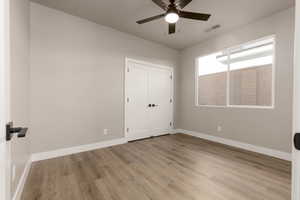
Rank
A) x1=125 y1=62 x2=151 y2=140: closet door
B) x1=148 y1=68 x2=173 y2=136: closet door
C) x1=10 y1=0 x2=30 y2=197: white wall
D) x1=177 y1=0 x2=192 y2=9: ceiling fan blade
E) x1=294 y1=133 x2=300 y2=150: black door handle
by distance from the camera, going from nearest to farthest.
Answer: x1=294 y1=133 x2=300 y2=150: black door handle < x1=10 y1=0 x2=30 y2=197: white wall < x1=177 y1=0 x2=192 y2=9: ceiling fan blade < x1=125 y1=62 x2=151 y2=140: closet door < x1=148 y1=68 x2=173 y2=136: closet door

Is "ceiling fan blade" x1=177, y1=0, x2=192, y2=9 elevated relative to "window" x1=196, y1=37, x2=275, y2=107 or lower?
elevated

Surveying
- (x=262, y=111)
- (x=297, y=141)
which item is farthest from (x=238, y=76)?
(x=297, y=141)

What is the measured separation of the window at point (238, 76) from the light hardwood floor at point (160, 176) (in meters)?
1.25

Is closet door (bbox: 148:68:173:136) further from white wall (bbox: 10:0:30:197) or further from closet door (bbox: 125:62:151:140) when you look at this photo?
white wall (bbox: 10:0:30:197)

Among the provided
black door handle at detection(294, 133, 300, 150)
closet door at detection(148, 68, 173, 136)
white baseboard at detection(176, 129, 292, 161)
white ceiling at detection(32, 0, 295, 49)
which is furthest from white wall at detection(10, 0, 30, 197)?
white baseboard at detection(176, 129, 292, 161)

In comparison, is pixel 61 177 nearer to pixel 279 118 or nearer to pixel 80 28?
pixel 80 28

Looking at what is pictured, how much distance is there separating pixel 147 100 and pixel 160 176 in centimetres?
240

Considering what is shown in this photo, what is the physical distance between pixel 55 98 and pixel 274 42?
4.55 m

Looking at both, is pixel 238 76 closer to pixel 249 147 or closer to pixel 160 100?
pixel 249 147

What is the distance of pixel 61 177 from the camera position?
2025 mm

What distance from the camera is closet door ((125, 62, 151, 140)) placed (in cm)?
376

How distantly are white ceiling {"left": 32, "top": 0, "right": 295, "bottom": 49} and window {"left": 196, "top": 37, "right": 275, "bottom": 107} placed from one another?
613 mm

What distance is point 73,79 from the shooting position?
2.94 meters

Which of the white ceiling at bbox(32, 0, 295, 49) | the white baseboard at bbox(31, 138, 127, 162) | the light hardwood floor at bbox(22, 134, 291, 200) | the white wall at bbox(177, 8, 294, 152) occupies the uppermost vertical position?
the white ceiling at bbox(32, 0, 295, 49)
